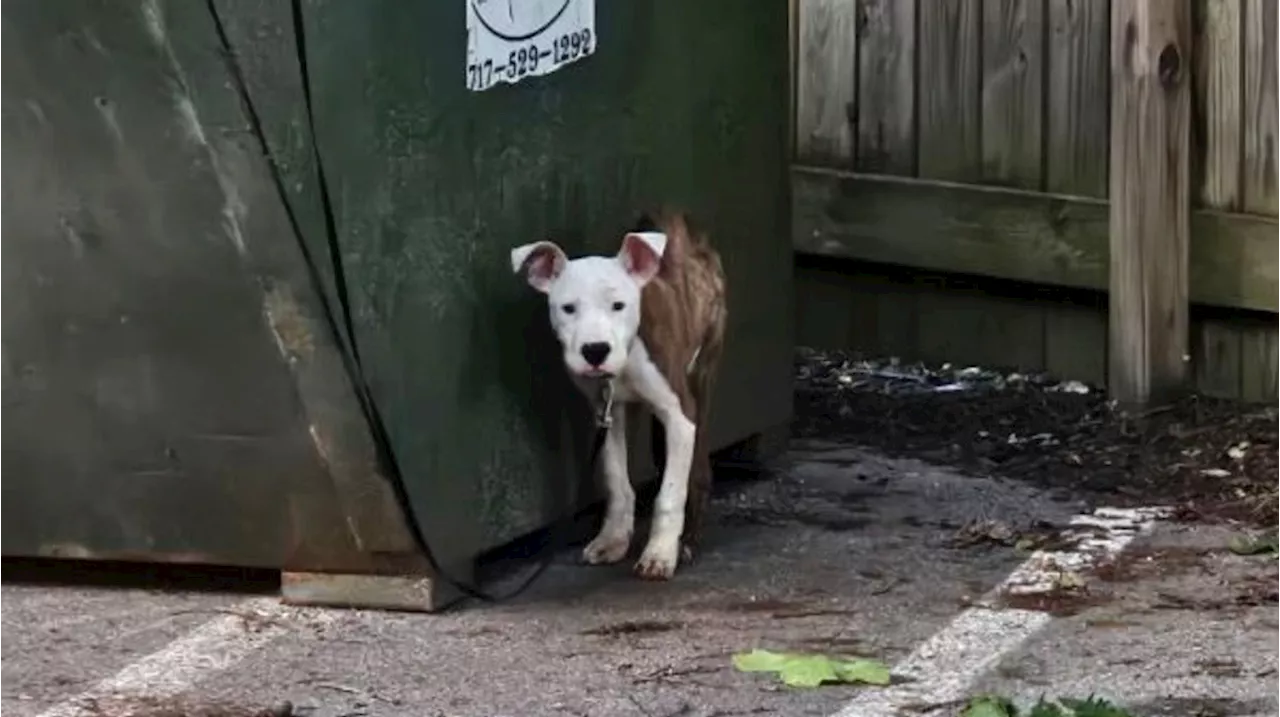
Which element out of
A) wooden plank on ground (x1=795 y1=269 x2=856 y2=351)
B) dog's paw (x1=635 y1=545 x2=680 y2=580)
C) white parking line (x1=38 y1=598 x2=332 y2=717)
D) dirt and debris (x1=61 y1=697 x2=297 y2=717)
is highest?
wooden plank on ground (x1=795 y1=269 x2=856 y2=351)

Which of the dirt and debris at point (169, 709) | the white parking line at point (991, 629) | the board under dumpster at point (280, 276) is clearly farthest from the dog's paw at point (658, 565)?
the dirt and debris at point (169, 709)

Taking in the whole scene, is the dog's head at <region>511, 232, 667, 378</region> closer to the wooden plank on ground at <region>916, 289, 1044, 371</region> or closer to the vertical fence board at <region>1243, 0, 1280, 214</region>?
the vertical fence board at <region>1243, 0, 1280, 214</region>

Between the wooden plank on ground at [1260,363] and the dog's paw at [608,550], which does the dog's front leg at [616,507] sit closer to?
the dog's paw at [608,550]

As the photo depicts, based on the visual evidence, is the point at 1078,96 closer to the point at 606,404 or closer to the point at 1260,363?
the point at 1260,363

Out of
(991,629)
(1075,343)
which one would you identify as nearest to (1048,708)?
(991,629)

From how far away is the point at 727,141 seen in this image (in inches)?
317

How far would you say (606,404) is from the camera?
23.1 feet

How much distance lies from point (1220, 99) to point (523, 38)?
295 cm

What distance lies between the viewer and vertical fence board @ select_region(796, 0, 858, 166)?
9898 mm

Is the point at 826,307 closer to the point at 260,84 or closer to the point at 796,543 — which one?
the point at 796,543

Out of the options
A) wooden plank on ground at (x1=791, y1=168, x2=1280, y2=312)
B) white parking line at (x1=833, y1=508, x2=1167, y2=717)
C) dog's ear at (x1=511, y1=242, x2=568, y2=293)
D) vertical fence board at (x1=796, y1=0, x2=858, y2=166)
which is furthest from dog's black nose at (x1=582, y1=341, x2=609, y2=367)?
vertical fence board at (x1=796, y1=0, x2=858, y2=166)

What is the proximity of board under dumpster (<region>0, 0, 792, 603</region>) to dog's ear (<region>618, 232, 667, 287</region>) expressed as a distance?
0.94 ft

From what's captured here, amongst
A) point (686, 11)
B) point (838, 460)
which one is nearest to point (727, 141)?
point (686, 11)

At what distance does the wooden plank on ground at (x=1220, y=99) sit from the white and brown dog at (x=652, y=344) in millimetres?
2147
